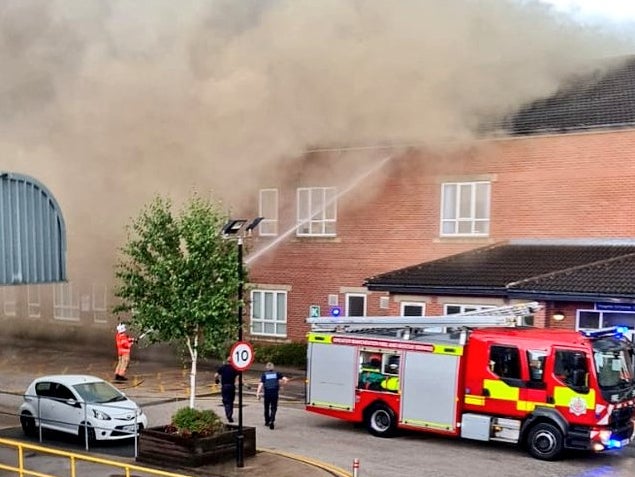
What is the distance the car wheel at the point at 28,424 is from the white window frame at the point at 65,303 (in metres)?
18.6

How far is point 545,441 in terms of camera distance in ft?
46.3

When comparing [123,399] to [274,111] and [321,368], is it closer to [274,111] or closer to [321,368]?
[321,368]

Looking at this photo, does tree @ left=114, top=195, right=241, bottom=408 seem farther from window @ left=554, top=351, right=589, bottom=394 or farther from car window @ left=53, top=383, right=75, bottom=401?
window @ left=554, top=351, right=589, bottom=394

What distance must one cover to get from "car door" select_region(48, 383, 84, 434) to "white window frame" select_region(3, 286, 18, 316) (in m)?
22.7

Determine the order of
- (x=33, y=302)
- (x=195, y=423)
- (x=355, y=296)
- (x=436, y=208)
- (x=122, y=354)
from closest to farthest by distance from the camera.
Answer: (x=195, y=423)
(x=122, y=354)
(x=436, y=208)
(x=355, y=296)
(x=33, y=302)

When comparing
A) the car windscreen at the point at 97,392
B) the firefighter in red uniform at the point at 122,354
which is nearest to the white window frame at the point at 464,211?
the firefighter in red uniform at the point at 122,354

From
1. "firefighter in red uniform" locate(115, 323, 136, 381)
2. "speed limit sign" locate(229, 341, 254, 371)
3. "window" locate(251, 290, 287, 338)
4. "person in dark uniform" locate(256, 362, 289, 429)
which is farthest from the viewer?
"window" locate(251, 290, 287, 338)

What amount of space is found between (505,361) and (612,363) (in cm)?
166

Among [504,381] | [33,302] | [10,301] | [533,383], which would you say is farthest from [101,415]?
[10,301]

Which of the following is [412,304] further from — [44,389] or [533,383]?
[44,389]

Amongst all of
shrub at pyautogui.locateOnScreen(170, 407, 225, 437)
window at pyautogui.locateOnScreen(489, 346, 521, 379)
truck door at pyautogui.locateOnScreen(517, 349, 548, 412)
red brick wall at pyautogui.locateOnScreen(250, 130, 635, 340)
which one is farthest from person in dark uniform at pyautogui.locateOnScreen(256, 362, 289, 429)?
red brick wall at pyautogui.locateOnScreen(250, 130, 635, 340)

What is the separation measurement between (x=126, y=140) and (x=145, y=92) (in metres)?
1.94

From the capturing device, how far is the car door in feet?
51.4

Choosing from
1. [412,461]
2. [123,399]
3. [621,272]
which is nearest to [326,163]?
[621,272]
